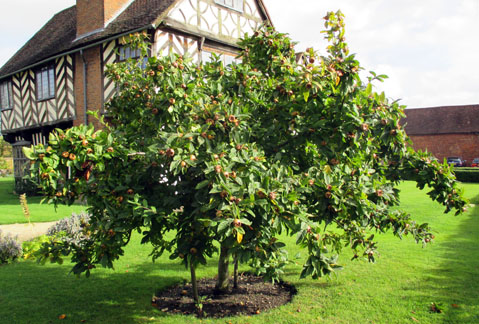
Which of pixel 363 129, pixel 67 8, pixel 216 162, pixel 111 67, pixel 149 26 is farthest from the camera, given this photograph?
pixel 67 8

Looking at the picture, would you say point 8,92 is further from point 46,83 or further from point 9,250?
point 9,250

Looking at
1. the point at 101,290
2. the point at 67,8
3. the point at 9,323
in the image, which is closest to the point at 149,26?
the point at 101,290

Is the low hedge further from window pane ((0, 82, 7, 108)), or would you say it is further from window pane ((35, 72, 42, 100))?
window pane ((0, 82, 7, 108))

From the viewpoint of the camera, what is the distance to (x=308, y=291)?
6.06 m

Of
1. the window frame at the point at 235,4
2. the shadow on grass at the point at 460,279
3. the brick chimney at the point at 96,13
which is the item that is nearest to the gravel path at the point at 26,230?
the brick chimney at the point at 96,13

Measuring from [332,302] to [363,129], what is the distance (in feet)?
9.48

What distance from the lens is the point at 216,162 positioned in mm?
3311

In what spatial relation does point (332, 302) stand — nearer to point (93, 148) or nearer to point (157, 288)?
point (157, 288)

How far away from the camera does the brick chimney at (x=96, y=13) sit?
1598 cm

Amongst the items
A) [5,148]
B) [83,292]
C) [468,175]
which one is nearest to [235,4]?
[83,292]

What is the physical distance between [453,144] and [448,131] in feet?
5.66

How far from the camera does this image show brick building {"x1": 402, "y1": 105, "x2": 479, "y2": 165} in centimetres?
4731

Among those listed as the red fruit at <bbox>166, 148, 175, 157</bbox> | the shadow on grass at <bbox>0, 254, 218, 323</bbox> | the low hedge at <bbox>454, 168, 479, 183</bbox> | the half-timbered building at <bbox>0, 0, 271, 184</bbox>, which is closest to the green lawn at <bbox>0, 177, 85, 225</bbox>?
the half-timbered building at <bbox>0, 0, 271, 184</bbox>

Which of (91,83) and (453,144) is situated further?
(453,144)
